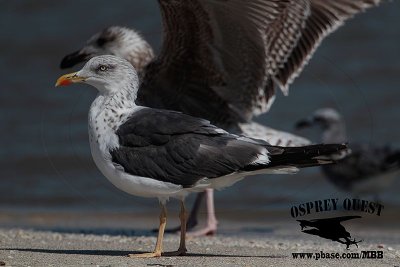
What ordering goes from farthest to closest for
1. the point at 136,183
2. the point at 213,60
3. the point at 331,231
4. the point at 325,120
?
the point at 325,120 → the point at 213,60 → the point at 331,231 → the point at 136,183

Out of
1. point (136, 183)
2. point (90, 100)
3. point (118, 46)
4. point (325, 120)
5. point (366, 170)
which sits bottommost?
point (136, 183)

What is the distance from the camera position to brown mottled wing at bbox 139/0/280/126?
8344mm

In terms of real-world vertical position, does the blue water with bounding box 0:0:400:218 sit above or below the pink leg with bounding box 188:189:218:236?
above

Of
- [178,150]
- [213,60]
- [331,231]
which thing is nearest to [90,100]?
[213,60]

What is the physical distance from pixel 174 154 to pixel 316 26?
3.63 metres

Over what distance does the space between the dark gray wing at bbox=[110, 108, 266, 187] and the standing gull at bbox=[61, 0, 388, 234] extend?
88.6 inches

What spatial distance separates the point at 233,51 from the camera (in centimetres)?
867

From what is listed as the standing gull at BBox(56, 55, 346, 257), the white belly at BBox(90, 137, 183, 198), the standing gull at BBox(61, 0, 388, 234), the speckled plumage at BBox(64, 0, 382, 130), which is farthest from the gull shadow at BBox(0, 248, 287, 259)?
the speckled plumage at BBox(64, 0, 382, 130)

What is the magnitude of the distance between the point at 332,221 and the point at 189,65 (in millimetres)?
2244

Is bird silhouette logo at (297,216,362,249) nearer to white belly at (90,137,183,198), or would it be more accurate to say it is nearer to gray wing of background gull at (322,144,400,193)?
white belly at (90,137,183,198)

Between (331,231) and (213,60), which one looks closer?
(331,231)

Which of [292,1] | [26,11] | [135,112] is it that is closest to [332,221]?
[135,112]

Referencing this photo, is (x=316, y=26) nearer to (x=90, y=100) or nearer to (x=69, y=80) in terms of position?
(x=69, y=80)

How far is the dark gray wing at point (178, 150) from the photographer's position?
239 inches
